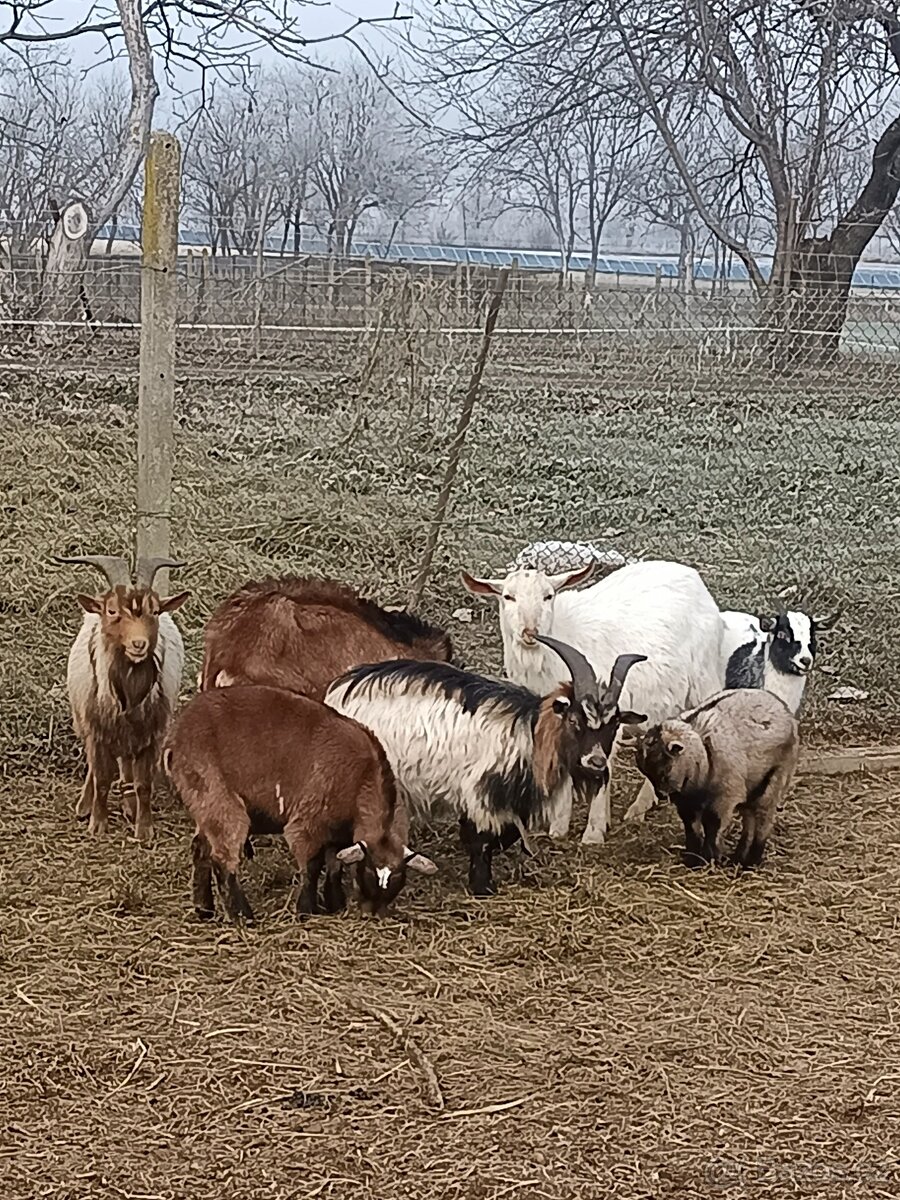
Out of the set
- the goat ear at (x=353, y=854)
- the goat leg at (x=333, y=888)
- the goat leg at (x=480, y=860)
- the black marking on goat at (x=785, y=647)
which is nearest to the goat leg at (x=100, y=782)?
the goat leg at (x=333, y=888)

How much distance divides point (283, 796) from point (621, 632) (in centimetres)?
199

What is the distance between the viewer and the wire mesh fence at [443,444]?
8609 mm

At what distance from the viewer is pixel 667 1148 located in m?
3.84

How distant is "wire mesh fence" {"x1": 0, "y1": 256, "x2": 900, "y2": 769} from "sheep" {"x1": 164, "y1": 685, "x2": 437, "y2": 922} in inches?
104

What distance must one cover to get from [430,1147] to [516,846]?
2.60 m

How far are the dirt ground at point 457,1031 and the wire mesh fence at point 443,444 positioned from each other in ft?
7.75

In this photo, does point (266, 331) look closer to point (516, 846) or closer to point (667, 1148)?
point (516, 846)

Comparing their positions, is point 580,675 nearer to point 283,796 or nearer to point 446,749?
point 446,749

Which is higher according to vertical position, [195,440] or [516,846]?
[195,440]

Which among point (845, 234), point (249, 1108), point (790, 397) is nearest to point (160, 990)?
point (249, 1108)

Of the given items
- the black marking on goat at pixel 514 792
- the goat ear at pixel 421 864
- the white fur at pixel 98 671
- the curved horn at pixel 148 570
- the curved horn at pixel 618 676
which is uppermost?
the curved horn at pixel 148 570

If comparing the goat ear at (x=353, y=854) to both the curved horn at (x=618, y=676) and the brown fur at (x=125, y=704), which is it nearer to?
the curved horn at (x=618, y=676)

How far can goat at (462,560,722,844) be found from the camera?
252 inches

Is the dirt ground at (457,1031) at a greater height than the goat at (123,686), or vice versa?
the goat at (123,686)
